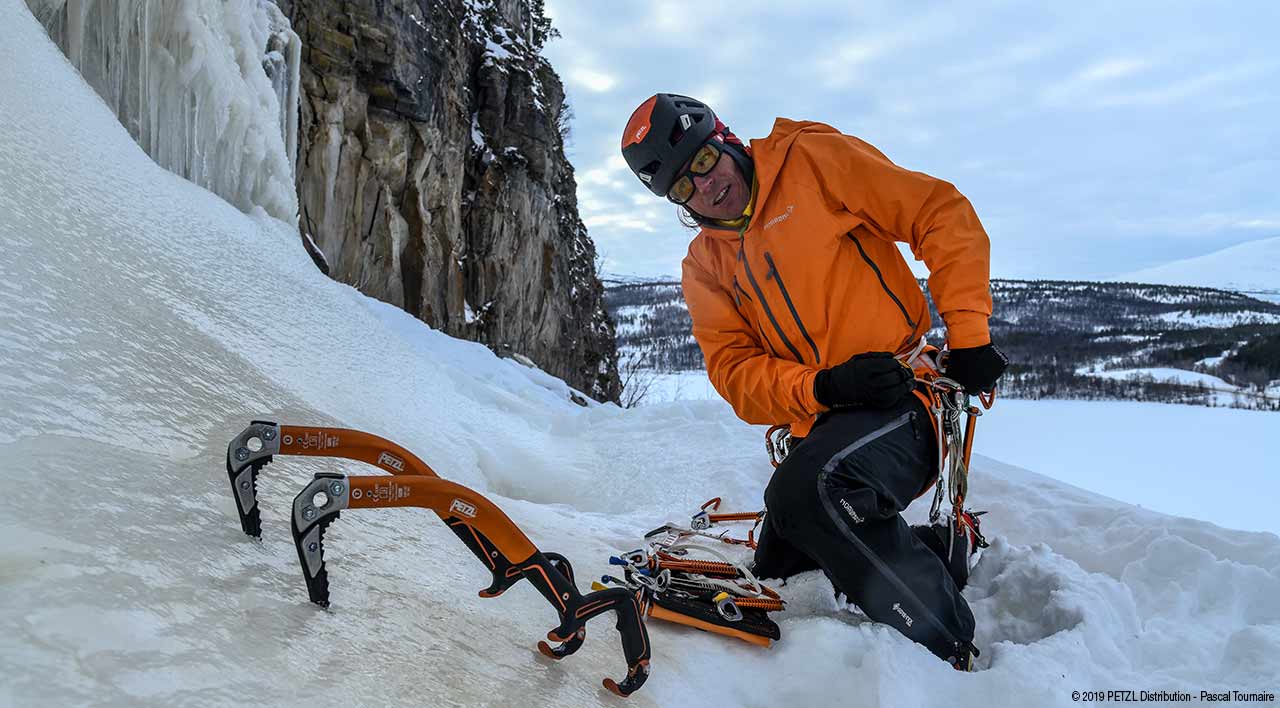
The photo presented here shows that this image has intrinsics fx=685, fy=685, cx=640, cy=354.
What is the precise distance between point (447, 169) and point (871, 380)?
14529 millimetres

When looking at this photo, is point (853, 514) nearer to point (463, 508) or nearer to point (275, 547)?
point (463, 508)

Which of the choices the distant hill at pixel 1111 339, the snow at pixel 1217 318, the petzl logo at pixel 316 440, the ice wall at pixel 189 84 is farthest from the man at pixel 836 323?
the snow at pixel 1217 318

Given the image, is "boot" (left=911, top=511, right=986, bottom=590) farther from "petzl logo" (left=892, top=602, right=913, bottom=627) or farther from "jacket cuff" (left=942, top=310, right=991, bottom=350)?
"jacket cuff" (left=942, top=310, right=991, bottom=350)

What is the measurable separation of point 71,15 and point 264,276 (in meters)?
2.73

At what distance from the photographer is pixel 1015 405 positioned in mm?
49844

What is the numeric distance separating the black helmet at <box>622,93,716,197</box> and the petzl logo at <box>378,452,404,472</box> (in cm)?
148

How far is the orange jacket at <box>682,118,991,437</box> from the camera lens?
7.16 ft

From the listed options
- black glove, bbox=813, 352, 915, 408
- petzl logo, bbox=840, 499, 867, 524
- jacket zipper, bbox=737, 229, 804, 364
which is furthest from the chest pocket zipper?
petzl logo, bbox=840, 499, 867, 524

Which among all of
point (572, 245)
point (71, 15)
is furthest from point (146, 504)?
point (572, 245)

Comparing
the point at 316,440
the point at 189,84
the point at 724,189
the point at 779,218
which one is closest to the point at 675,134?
the point at 724,189

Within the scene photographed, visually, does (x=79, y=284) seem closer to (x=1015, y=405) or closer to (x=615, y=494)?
(x=615, y=494)

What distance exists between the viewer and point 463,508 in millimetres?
1184

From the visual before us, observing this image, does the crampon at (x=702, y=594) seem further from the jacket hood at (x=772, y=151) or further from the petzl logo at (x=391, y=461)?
the jacket hood at (x=772, y=151)

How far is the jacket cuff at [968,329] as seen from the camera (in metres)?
2.16
